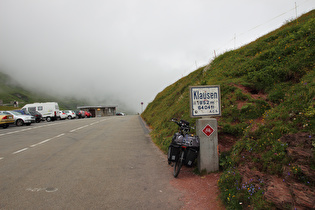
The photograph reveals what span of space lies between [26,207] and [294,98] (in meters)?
5.89

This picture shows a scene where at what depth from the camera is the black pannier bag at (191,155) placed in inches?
208

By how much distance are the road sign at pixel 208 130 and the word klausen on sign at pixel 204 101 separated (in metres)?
0.34

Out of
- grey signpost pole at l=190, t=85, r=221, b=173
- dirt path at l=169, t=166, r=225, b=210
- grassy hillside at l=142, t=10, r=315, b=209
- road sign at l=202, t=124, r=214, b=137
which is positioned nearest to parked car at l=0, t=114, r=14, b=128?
grassy hillside at l=142, t=10, r=315, b=209

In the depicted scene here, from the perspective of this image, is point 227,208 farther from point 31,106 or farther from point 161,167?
point 31,106

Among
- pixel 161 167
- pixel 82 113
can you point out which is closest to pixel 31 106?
pixel 82 113

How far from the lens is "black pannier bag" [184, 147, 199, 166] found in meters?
5.29

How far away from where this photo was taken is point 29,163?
22.3 feet

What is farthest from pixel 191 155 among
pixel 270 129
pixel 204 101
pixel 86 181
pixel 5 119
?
pixel 5 119

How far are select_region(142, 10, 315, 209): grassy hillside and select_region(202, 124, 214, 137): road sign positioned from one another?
646 millimetres

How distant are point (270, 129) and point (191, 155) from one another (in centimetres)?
187

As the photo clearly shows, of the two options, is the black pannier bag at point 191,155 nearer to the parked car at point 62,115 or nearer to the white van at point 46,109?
the white van at point 46,109

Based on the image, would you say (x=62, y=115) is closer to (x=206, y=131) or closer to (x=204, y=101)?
(x=204, y=101)

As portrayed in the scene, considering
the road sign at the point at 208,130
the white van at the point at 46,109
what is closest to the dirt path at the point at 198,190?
the road sign at the point at 208,130

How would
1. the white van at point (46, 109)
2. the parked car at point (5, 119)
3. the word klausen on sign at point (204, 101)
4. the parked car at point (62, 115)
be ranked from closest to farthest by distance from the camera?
the word klausen on sign at point (204, 101) → the parked car at point (5, 119) → the white van at point (46, 109) → the parked car at point (62, 115)
